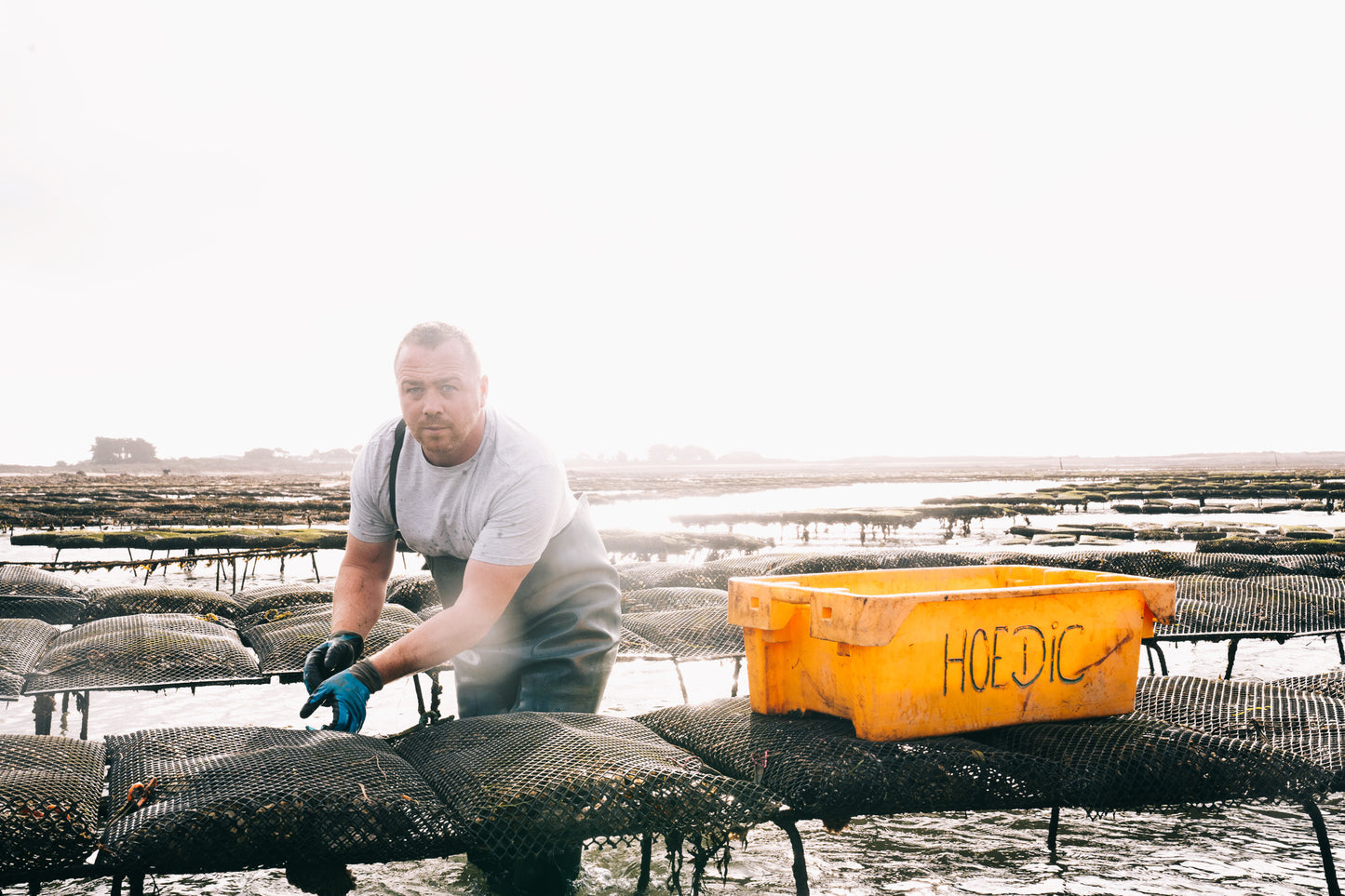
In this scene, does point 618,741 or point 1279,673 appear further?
point 1279,673

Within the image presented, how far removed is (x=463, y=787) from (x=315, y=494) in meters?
59.6

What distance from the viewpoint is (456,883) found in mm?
4336

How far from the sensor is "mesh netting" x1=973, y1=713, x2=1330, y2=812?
10.4 ft

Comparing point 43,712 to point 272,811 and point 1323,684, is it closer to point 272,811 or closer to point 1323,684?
point 272,811

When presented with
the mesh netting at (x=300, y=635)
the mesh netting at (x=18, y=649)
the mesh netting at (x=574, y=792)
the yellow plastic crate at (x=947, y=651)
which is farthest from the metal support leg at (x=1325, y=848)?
the mesh netting at (x=18, y=649)

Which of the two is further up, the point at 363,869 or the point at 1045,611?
the point at 1045,611

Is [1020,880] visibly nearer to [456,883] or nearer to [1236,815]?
[1236,815]

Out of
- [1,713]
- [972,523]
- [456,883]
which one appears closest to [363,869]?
[456,883]

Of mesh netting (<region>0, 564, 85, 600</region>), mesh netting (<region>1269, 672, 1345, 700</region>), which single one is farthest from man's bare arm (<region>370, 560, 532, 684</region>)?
mesh netting (<region>0, 564, 85, 600</region>)

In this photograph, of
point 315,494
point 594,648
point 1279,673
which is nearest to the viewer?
point 594,648

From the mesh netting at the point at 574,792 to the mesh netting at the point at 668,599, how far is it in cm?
440

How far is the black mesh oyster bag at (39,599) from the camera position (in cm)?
747

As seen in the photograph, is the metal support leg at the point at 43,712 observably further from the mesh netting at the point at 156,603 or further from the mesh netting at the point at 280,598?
the mesh netting at the point at 280,598

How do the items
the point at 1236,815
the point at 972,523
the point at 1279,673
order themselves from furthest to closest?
the point at 972,523, the point at 1279,673, the point at 1236,815
